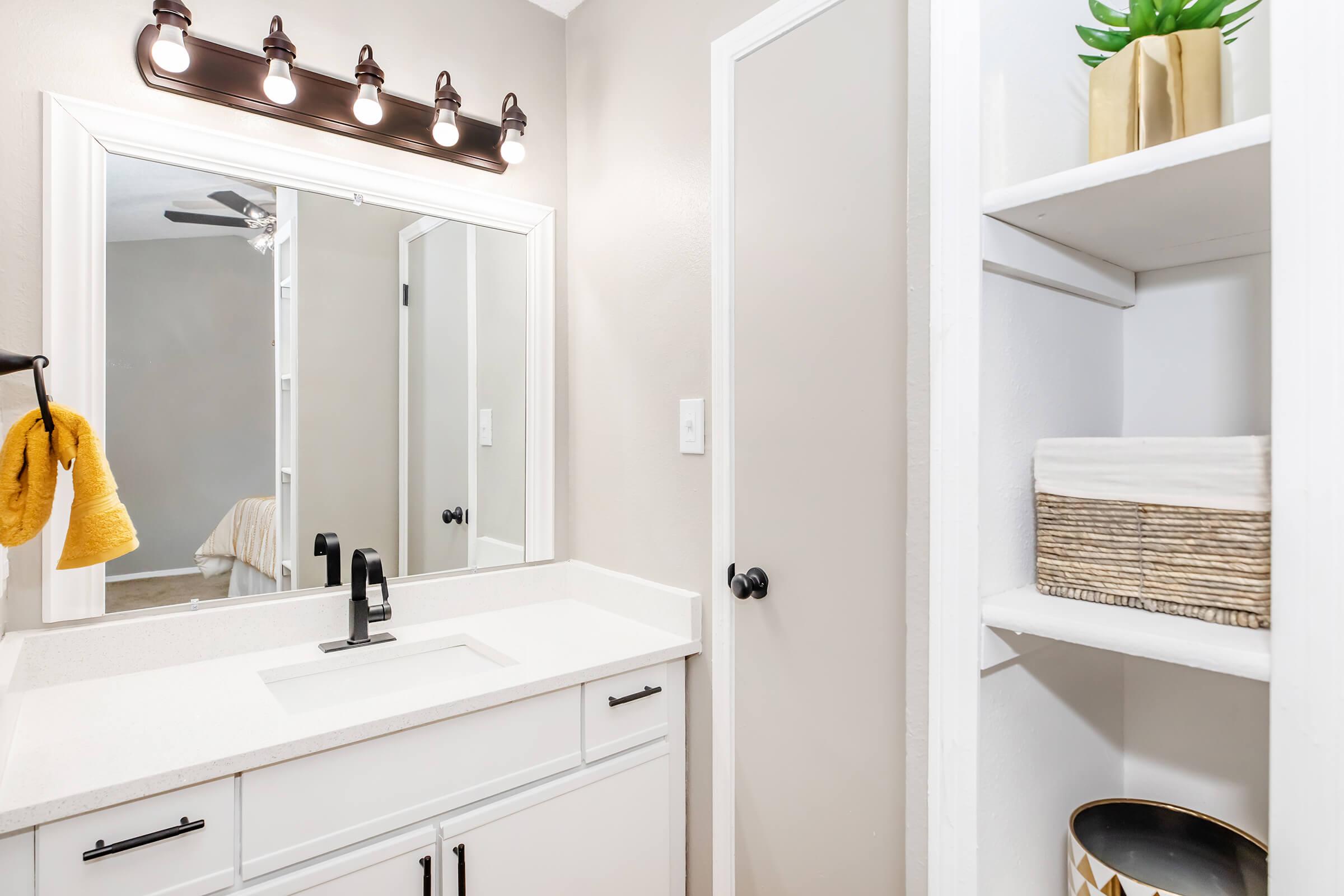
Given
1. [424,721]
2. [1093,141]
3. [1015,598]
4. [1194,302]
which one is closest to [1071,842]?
[1015,598]

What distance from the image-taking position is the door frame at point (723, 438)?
4.89 feet

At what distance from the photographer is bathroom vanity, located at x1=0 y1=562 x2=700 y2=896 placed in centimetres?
98

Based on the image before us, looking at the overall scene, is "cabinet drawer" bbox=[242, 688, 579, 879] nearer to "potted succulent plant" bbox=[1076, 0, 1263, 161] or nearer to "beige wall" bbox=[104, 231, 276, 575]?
"beige wall" bbox=[104, 231, 276, 575]

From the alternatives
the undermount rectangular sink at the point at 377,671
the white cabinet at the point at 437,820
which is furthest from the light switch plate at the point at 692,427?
the undermount rectangular sink at the point at 377,671

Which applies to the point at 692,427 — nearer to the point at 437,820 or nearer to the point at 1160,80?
the point at 437,820

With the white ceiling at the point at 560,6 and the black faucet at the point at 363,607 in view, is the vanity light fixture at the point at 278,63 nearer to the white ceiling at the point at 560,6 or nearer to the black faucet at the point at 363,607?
the white ceiling at the point at 560,6

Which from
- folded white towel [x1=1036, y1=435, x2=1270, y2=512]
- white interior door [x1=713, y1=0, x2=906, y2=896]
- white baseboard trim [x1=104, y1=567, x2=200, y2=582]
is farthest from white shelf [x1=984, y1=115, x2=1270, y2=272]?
white baseboard trim [x1=104, y1=567, x2=200, y2=582]

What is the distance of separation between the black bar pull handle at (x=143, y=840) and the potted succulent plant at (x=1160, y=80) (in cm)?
140

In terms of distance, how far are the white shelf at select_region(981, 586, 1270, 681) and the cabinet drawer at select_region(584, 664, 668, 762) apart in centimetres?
89

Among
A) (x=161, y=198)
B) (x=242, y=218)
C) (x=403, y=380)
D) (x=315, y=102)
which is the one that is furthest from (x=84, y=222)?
(x=403, y=380)

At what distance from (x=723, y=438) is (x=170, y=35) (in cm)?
128

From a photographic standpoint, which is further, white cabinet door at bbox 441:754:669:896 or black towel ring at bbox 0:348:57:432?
white cabinet door at bbox 441:754:669:896

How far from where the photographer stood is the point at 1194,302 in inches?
34.9

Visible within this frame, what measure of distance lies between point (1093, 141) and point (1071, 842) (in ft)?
2.48
